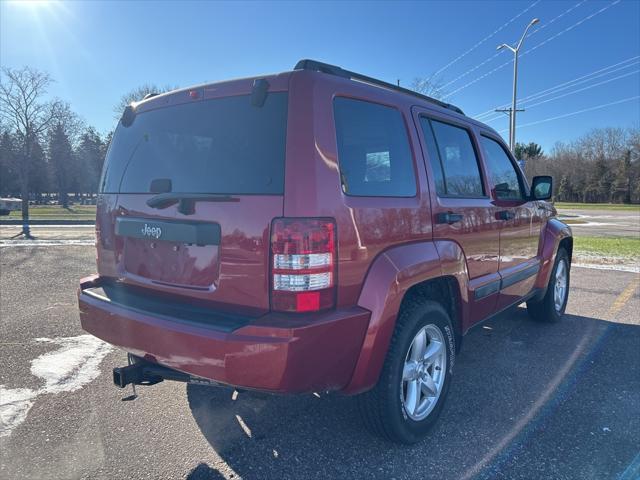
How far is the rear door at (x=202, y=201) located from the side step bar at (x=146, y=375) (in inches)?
16.2

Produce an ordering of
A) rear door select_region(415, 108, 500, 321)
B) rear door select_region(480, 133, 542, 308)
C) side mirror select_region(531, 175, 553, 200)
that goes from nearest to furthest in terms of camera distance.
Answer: rear door select_region(415, 108, 500, 321)
rear door select_region(480, 133, 542, 308)
side mirror select_region(531, 175, 553, 200)

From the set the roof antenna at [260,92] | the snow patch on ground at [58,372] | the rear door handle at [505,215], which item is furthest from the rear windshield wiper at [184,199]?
the rear door handle at [505,215]

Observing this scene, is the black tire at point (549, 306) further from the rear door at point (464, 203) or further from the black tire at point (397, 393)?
the black tire at point (397, 393)

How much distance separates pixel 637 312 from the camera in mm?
5586

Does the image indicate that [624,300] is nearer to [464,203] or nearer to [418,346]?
[464,203]

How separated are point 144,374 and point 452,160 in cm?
247

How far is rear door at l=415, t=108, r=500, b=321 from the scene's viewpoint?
2923 millimetres

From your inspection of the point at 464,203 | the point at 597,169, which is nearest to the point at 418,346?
the point at 464,203

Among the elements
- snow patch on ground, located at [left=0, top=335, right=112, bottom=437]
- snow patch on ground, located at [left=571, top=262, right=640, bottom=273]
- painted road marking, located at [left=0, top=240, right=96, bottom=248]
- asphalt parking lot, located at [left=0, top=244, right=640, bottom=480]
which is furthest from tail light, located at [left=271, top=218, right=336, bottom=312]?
painted road marking, located at [left=0, top=240, right=96, bottom=248]

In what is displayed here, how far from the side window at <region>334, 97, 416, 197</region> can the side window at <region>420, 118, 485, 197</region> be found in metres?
0.32

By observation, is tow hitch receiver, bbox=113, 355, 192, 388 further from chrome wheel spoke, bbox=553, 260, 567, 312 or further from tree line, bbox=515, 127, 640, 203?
tree line, bbox=515, 127, 640, 203

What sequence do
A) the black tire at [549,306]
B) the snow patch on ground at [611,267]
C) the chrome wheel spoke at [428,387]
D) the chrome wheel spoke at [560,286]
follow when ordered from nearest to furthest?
1. the chrome wheel spoke at [428,387]
2. the black tire at [549,306]
3. the chrome wheel spoke at [560,286]
4. the snow patch on ground at [611,267]

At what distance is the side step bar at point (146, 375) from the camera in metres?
2.37

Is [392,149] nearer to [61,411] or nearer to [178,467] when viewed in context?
[178,467]
